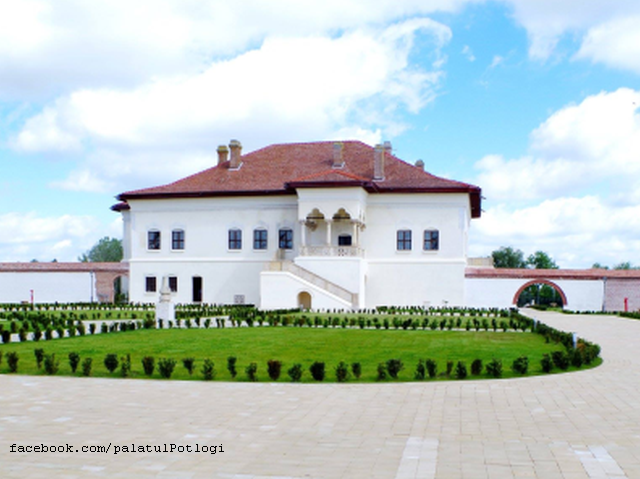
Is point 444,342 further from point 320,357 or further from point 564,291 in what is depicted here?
point 564,291

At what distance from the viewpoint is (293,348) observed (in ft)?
53.8

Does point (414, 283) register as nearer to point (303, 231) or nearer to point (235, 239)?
point (303, 231)

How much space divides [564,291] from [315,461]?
115 feet

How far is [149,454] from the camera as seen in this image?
6.61 meters

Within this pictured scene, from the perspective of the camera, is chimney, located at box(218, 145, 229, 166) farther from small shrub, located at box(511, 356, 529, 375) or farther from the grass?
small shrub, located at box(511, 356, 529, 375)

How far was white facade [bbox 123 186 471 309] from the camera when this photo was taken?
117ft

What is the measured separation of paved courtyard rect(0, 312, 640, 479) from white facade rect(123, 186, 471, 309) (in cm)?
2344

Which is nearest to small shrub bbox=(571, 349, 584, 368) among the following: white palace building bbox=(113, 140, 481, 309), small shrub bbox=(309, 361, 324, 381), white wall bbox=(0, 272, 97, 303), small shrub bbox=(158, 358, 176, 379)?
small shrub bbox=(309, 361, 324, 381)

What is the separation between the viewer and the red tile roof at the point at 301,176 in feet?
122

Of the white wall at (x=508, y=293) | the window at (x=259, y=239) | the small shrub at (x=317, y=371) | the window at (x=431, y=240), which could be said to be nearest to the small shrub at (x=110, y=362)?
the small shrub at (x=317, y=371)

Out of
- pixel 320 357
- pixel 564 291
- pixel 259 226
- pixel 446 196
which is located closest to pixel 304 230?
pixel 259 226

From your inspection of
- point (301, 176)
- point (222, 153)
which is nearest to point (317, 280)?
point (301, 176)

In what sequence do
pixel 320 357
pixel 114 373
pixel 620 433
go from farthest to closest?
pixel 320 357 < pixel 114 373 < pixel 620 433

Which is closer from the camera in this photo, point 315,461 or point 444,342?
point 315,461
